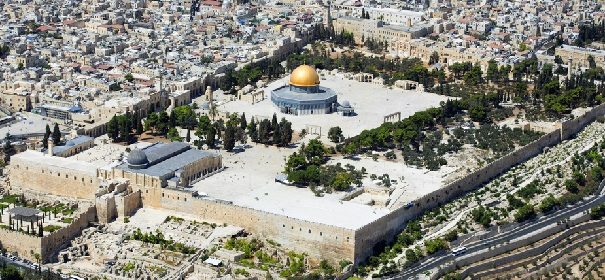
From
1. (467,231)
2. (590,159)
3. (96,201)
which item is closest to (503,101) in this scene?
(590,159)

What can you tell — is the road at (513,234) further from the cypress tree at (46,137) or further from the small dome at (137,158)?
the cypress tree at (46,137)

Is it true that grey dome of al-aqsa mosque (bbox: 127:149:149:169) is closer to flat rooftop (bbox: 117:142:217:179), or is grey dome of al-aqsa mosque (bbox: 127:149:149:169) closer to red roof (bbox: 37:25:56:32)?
flat rooftop (bbox: 117:142:217:179)

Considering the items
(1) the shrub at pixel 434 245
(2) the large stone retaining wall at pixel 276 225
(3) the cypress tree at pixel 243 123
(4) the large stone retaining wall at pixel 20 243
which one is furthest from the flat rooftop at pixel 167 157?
(1) the shrub at pixel 434 245

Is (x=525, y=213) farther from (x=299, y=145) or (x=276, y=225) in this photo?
(x=299, y=145)

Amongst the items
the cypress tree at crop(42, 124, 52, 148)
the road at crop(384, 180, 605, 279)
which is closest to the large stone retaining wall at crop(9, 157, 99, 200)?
the cypress tree at crop(42, 124, 52, 148)

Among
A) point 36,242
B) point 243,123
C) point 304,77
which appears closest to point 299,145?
point 243,123

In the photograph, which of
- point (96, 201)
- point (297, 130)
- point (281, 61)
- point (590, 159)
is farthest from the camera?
point (281, 61)

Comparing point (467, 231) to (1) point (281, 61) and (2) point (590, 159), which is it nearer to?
(2) point (590, 159)
